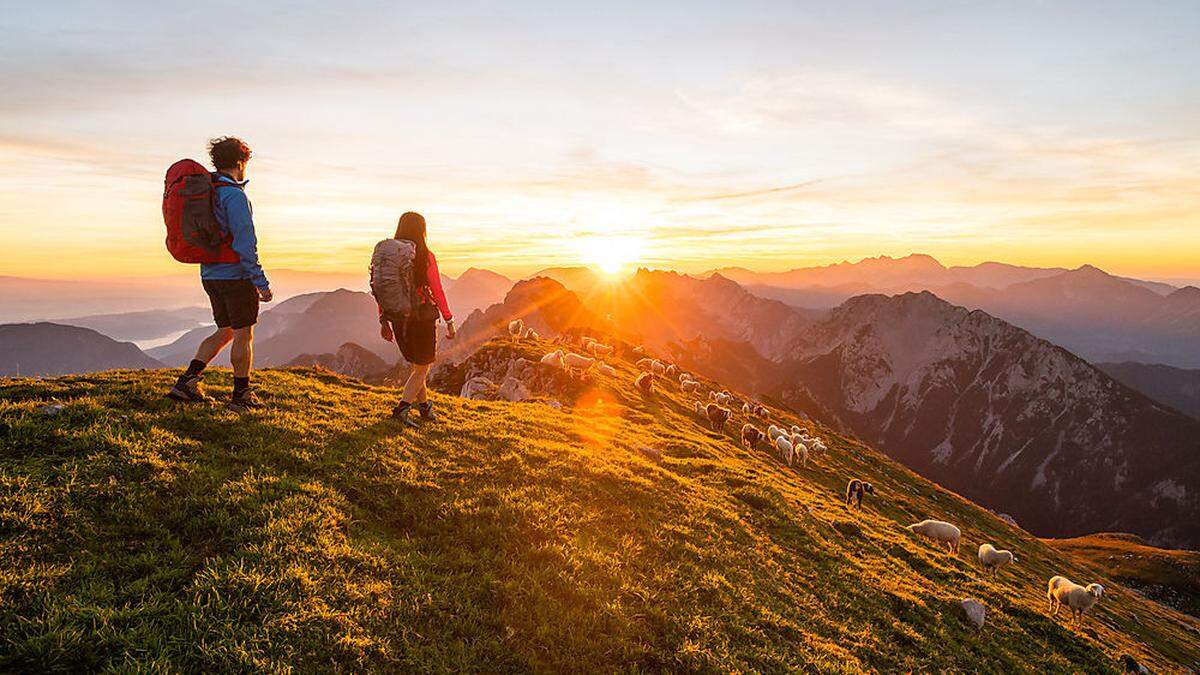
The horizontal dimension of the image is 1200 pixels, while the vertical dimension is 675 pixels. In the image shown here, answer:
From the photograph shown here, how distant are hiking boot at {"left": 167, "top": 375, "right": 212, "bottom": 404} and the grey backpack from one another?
15.0ft

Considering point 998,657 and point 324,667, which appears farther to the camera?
point 998,657

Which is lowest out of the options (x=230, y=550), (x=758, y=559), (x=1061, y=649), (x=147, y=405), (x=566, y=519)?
(x=1061, y=649)

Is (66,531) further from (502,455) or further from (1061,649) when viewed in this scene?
(1061,649)

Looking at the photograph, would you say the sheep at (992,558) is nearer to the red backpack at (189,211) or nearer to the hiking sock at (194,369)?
the hiking sock at (194,369)

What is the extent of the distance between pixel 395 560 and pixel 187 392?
7.68 meters

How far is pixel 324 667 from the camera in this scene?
5.79 meters

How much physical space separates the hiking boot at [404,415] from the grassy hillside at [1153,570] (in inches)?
4537

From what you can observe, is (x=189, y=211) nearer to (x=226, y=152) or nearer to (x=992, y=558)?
(x=226, y=152)

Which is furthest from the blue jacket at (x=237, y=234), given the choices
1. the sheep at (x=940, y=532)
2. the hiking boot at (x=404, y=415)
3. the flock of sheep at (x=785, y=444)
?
the sheep at (x=940, y=532)

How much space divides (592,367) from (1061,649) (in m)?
30.6

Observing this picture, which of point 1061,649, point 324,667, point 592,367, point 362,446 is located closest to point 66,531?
point 324,667

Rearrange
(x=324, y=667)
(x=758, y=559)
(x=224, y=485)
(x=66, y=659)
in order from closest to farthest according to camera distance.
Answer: (x=66, y=659)
(x=324, y=667)
(x=224, y=485)
(x=758, y=559)

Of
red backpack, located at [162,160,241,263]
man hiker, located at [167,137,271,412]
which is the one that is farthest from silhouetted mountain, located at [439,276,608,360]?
red backpack, located at [162,160,241,263]

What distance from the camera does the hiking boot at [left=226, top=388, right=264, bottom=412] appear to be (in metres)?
11.9
